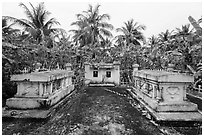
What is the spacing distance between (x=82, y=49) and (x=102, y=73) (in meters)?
2.78

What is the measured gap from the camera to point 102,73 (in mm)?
13211

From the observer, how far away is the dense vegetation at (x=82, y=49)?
717cm

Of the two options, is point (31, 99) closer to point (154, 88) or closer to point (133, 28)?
point (154, 88)

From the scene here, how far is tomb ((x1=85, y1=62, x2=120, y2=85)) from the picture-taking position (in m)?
13.0

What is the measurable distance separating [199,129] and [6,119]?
5.06m

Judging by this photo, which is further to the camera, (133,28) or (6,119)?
(133,28)

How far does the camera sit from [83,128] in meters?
3.78

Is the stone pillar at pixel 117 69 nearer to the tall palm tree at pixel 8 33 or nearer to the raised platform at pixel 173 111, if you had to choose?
the tall palm tree at pixel 8 33

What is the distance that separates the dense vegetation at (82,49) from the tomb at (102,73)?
26.7 inches

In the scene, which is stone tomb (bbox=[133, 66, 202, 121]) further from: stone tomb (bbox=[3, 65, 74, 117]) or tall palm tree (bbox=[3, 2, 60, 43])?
tall palm tree (bbox=[3, 2, 60, 43])

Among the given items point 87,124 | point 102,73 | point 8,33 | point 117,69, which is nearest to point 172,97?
point 87,124

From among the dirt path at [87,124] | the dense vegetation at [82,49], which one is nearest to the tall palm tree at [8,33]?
the dense vegetation at [82,49]

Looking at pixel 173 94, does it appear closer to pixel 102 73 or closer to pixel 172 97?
pixel 172 97

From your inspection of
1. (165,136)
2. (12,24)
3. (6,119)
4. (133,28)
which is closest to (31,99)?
(6,119)
